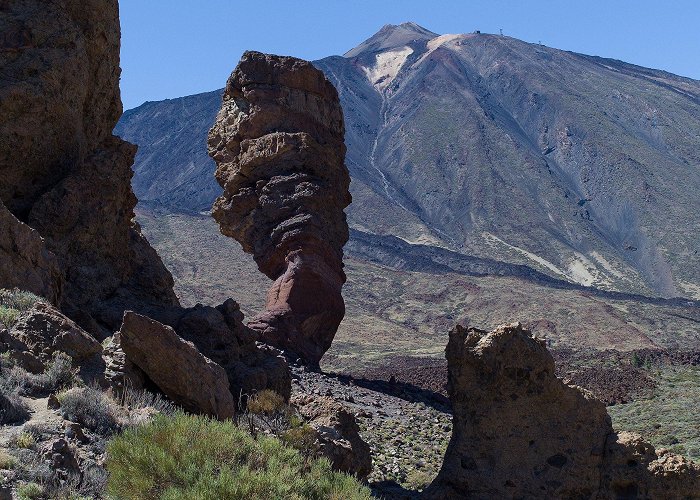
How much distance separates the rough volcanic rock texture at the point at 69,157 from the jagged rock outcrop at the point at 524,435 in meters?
4.48

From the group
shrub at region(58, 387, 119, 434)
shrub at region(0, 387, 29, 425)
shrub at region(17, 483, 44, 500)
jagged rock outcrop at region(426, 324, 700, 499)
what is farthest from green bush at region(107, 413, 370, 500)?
jagged rock outcrop at region(426, 324, 700, 499)

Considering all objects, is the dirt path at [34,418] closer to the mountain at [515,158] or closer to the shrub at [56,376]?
the shrub at [56,376]

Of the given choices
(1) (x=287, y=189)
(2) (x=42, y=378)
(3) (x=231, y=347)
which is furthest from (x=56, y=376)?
(1) (x=287, y=189)

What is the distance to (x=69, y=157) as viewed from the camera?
491 inches

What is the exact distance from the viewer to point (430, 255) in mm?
93562

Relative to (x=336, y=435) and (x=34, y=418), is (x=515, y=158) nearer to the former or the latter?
(x=336, y=435)

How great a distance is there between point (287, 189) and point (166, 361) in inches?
602

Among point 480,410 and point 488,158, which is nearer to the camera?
point 480,410

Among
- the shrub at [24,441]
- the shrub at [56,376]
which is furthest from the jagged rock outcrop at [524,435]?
the shrub at [24,441]

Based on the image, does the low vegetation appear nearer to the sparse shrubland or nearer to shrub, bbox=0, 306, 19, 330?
the sparse shrubland

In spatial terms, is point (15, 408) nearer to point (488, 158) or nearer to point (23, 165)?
point (23, 165)

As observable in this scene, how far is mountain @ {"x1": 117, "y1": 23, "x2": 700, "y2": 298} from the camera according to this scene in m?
108

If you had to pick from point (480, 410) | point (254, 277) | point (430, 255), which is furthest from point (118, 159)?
point (430, 255)

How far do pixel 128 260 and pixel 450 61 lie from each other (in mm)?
170945
